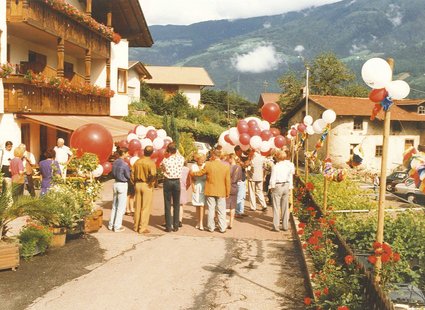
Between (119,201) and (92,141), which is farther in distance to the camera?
(92,141)

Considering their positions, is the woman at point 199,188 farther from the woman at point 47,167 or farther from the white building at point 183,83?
the white building at point 183,83

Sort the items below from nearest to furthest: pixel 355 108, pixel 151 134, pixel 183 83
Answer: pixel 151 134
pixel 355 108
pixel 183 83

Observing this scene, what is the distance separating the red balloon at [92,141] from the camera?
11383 mm

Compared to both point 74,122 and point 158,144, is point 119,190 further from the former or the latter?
point 74,122

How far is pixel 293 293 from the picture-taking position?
653 cm

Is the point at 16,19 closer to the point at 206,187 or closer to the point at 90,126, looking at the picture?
the point at 90,126

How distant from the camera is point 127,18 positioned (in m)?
26.3

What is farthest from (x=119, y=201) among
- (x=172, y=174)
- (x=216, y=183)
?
(x=216, y=183)

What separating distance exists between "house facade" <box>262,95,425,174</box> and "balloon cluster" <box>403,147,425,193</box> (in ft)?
113

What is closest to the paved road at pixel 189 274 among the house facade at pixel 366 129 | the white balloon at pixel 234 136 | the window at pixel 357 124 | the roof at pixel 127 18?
the white balloon at pixel 234 136

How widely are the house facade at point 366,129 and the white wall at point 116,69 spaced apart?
2045 centimetres

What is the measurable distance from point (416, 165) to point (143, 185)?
5.49 metres

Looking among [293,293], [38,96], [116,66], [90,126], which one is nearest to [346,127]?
[116,66]

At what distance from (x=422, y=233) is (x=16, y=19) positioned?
13.9 meters
